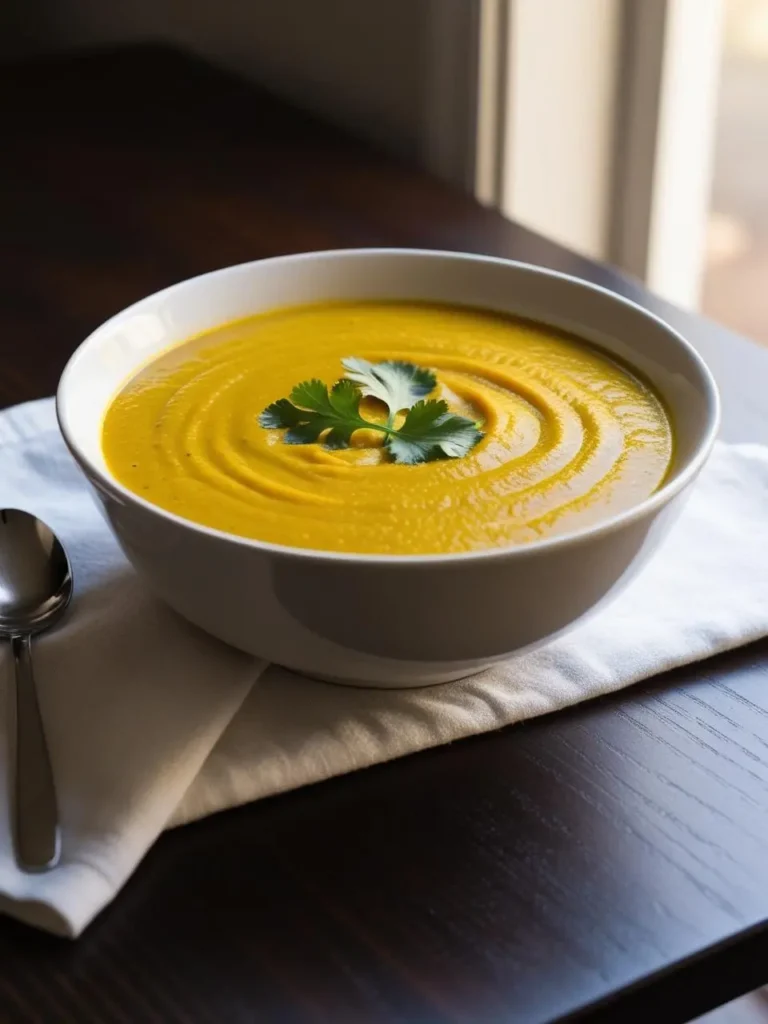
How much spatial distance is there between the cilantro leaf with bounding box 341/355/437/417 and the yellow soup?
11mm

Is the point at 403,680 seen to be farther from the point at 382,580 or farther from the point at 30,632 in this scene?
the point at 30,632

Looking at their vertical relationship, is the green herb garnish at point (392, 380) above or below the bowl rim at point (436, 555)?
below

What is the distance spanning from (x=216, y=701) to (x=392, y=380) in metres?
0.23

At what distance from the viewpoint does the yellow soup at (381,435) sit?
2.21 feet

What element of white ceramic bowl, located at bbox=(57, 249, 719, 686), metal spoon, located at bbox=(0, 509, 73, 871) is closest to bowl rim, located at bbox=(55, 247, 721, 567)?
white ceramic bowl, located at bbox=(57, 249, 719, 686)

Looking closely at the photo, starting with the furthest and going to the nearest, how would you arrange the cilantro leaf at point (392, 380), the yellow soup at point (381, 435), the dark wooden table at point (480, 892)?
the cilantro leaf at point (392, 380) → the yellow soup at point (381, 435) → the dark wooden table at point (480, 892)

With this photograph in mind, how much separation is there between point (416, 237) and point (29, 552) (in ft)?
2.08

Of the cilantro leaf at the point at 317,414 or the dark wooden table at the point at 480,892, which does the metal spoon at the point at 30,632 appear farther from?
the cilantro leaf at the point at 317,414

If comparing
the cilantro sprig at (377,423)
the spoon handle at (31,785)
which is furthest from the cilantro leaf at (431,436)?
the spoon handle at (31,785)

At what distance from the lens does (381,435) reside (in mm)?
762

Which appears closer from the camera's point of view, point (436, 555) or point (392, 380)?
point (436, 555)

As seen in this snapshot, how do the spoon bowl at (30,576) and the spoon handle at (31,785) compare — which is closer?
the spoon handle at (31,785)

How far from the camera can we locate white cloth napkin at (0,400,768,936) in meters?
0.63

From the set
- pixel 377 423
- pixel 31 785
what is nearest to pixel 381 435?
pixel 377 423
